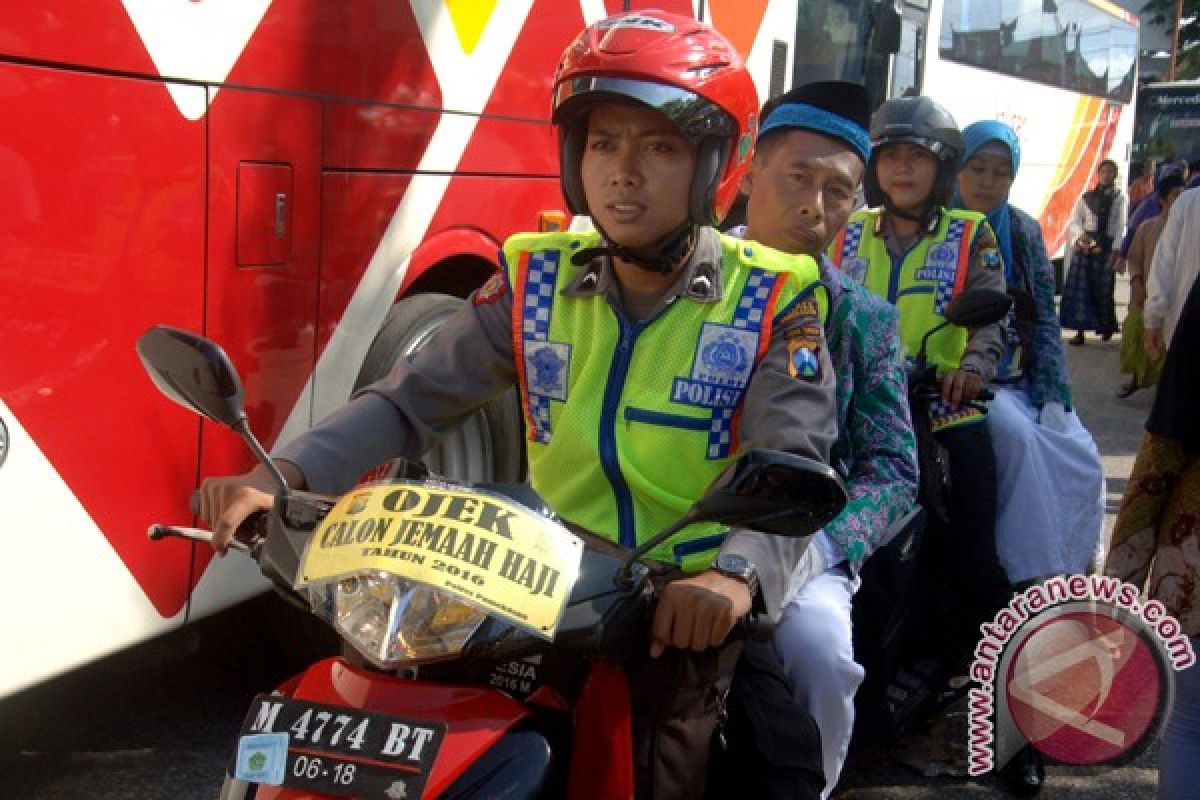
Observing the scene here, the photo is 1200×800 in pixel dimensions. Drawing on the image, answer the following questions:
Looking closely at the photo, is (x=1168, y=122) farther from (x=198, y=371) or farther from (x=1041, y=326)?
(x=198, y=371)

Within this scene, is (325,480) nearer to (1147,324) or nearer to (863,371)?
(863,371)

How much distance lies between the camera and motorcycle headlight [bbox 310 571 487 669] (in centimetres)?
166

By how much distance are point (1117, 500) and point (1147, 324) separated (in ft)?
7.15

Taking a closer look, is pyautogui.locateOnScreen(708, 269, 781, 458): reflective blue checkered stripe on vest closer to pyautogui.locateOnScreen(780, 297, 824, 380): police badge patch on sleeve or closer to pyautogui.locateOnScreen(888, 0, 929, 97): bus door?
pyautogui.locateOnScreen(780, 297, 824, 380): police badge patch on sleeve

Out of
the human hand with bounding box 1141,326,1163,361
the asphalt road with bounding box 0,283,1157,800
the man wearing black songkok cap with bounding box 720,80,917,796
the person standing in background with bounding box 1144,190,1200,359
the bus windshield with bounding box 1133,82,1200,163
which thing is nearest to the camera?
the man wearing black songkok cap with bounding box 720,80,917,796

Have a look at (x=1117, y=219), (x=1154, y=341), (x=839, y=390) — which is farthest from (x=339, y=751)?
(x=1117, y=219)

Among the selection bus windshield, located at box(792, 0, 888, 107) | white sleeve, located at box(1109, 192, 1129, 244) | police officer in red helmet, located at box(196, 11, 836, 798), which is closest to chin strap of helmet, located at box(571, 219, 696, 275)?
police officer in red helmet, located at box(196, 11, 836, 798)

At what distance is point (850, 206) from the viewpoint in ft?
11.0

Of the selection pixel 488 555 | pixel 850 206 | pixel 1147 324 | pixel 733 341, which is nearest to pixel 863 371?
pixel 850 206

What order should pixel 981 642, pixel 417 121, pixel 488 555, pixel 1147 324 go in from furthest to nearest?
pixel 1147 324 < pixel 417 121 < pixel 981 642 < pixel 488 555

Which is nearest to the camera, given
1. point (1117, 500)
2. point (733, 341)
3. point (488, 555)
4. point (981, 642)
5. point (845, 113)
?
point (488, 555)

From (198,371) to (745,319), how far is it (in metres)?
0.94

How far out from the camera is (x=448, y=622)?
1.69 m

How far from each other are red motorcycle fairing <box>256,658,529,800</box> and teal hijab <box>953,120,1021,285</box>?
331 centimetres
